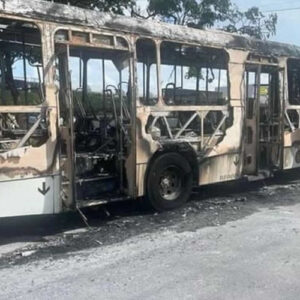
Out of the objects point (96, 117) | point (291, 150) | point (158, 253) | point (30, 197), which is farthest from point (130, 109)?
point (291, 150)

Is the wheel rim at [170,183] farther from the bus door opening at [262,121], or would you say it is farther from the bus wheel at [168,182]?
the bus door opening at [262,121]

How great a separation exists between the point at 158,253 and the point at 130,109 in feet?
7.99

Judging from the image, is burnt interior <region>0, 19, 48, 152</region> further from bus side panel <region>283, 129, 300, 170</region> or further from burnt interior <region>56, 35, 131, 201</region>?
bus side panel <region>283, 129, 300, 170</region>

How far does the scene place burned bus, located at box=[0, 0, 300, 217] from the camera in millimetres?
6656

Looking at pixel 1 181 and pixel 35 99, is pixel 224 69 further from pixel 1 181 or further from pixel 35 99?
pixel 1 181

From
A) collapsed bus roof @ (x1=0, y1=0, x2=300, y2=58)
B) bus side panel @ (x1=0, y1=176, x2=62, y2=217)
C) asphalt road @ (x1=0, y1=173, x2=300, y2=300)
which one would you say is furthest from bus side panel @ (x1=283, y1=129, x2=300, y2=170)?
bus side panel @ (x1=0, y1=176, x2=62, y2=217)

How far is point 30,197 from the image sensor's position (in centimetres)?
659

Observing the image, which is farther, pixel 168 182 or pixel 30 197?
pixel 168 182

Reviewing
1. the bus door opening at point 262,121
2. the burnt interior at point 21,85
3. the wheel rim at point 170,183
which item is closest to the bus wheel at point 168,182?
the wheel rim at point 170,183

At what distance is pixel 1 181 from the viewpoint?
6.36m

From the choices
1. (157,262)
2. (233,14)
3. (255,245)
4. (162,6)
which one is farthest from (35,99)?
(233,14)

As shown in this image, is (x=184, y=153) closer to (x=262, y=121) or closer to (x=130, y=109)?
(x=130, y=109)

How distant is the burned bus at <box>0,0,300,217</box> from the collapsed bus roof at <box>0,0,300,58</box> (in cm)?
2

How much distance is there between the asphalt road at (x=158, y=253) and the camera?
4.96m
